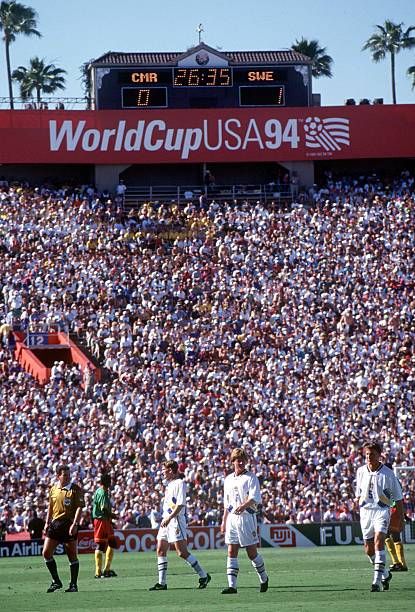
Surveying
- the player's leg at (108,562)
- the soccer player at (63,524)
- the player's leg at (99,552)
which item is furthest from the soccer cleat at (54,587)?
the player's leg at (108,562)

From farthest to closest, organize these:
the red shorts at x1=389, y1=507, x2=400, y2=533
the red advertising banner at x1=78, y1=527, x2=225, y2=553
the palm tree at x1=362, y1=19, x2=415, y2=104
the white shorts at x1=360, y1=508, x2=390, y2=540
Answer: the palm tree at x1=362, y1=19, x2=415, y2=104 → the red advertising banner at x1=78, y1=527, x2=225, y2=553 → the red shorts at x1=389, y1=507, x2=400, y2=533 → the white shorts at x1=360, y1=508, x2=390, y2=540

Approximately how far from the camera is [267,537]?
3070cm

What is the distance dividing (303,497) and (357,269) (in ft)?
44.1

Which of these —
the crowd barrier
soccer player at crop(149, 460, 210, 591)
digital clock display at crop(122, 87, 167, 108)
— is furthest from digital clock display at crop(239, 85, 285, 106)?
soccer player at crop(149, 460, 210, 591)

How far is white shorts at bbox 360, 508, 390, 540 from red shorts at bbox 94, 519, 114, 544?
5.62 meters

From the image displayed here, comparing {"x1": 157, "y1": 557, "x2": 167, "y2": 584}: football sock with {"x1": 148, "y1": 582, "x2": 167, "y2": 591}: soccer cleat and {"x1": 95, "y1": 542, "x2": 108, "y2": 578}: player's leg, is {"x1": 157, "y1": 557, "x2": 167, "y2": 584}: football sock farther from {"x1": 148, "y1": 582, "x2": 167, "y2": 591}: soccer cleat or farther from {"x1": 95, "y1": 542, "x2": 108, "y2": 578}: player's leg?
{"x1": 95, "y1": 542, "x2": 108, "y2": 578}: player's leg

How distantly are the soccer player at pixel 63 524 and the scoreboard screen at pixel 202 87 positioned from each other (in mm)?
35270

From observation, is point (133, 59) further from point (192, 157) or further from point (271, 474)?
point (271, 474)

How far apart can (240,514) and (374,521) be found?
5.60 ft

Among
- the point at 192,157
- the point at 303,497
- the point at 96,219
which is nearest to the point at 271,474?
the point at 303,497

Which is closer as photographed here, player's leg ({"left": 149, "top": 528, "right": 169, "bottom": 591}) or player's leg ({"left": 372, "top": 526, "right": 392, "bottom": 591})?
player's leg ({"left": 372, "top": 526, "right": 392, "bottom": 591})

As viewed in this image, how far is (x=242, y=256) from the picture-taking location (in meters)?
46.6

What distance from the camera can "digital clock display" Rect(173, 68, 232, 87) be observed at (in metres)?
51.8

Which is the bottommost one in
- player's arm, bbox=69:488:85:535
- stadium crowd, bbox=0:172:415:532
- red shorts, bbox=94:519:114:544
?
red shorts, bbox=94:519:114:544
